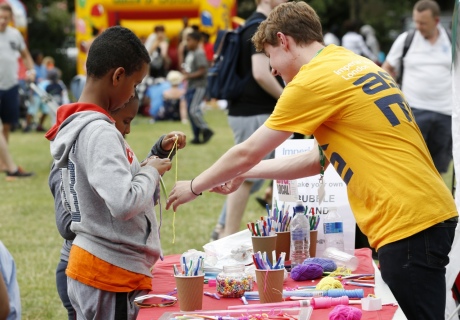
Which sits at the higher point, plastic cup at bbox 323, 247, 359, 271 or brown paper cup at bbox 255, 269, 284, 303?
brown paper cup at bbox 255, 269, 284, 303

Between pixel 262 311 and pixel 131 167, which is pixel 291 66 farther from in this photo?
pixel 262 311

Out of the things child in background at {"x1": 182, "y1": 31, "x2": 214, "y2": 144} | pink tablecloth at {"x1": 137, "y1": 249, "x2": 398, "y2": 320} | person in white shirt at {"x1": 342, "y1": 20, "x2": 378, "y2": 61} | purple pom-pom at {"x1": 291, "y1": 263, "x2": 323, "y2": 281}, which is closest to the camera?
pink tablecloth at {"x1": 137, "y1": 249, "x2": 398, "y2": 320}

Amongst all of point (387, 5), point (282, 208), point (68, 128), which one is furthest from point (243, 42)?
point (387, 5)

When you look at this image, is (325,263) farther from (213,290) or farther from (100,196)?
(100,196)

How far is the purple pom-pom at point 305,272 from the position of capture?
3426 millimetres

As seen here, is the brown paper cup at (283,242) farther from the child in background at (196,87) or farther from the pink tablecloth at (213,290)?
the child in background at (196,87)

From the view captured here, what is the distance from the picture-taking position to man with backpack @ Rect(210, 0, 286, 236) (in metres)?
5.95

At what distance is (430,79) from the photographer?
25.6 ft

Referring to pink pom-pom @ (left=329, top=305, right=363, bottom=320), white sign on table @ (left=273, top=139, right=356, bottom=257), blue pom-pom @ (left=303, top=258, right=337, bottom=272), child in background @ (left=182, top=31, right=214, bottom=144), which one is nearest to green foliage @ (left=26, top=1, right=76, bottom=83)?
child in background @ (left=182, top=31, right=214, bottom=144)

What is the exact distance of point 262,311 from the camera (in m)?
2.85

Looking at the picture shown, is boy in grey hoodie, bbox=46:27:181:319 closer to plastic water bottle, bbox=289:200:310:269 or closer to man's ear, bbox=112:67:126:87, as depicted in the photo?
man's ear, bbox=112:67:126:87

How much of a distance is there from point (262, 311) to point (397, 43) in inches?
223

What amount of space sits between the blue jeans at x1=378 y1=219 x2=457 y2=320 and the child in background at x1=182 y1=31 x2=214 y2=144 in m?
10.9

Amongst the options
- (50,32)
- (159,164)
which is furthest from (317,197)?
(50,32)
